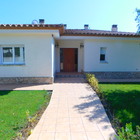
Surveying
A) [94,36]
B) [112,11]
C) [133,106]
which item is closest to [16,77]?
[94,36]

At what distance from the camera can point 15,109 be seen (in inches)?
231

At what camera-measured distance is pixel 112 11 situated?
44.3 ft

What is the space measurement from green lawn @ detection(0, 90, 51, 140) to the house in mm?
2872

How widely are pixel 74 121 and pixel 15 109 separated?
2.56 m

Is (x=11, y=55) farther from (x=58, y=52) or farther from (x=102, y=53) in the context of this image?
(x=102, y=53)

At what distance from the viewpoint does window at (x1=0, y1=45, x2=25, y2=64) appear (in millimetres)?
10844

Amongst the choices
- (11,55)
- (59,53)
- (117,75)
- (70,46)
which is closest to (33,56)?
(11,55)

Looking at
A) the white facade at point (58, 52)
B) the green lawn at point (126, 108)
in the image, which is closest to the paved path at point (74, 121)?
the green lawn at point (126, 108)

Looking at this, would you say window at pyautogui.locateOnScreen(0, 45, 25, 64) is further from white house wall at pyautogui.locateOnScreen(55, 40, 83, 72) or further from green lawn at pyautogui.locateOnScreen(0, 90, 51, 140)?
white house wall at pyautogui.locateOnScreen(55, 40, 83, 72)

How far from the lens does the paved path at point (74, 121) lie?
4035mm

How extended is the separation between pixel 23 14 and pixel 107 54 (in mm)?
11111

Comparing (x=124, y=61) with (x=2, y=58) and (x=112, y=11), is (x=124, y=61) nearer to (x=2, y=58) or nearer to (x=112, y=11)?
(x=112, y=11)

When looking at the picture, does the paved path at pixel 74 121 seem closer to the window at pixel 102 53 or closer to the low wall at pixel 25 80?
the low wall at pixel 25 80

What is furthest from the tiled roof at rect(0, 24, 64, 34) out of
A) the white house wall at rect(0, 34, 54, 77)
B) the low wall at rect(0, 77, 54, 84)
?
the low wall at rect(0, 77, 54, 84)
